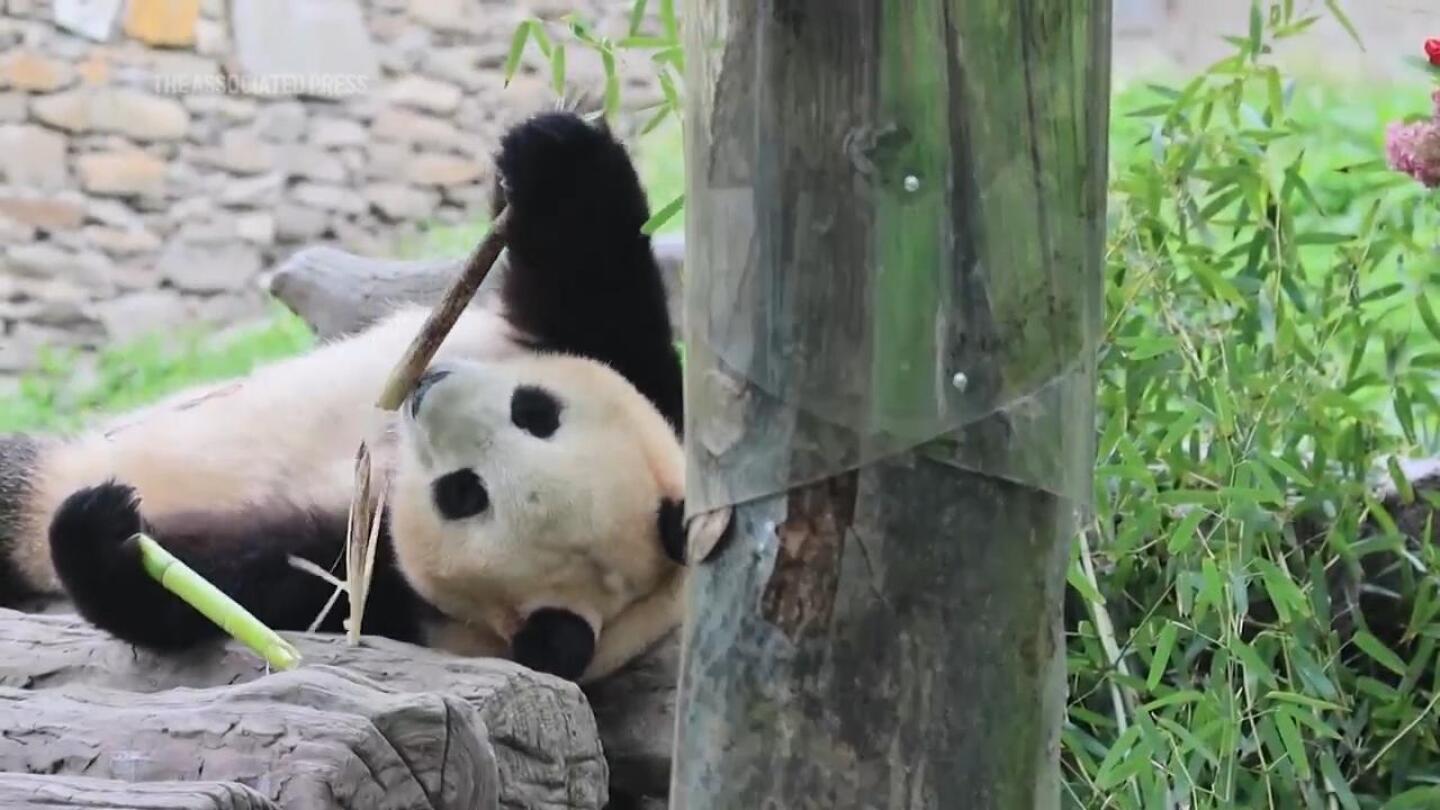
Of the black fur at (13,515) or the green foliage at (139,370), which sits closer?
the black fur at (13,515)

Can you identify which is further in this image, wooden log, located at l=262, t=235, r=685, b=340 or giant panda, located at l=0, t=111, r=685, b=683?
wooden log, located at l=262, t=235, r=685, b=340

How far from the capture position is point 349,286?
2535 millimetres

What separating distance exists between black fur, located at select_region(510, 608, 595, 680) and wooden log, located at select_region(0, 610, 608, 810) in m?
0.06

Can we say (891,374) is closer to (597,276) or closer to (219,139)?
(597,276)

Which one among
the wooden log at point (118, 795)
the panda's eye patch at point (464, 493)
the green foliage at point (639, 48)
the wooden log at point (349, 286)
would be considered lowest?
the wooden log at point (118, 795)

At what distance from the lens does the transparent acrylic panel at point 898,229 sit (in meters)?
0.83

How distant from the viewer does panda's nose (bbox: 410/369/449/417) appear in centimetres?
142

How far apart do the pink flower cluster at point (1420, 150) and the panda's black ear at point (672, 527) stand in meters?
0.69

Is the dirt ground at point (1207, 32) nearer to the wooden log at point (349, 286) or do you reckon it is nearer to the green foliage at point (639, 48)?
the wooden log at point (349, 286)

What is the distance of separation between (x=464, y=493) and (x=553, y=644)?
15cm

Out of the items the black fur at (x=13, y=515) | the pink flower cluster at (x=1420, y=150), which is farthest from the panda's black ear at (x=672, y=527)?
the black fur at (x=13, y=515)

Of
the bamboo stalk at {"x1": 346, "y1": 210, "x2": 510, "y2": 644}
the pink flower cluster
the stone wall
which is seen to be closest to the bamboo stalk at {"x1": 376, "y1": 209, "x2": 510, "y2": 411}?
the bamboo stalk at {"x1": 346, "y1": 210, "x2": 510, "y2": 644}

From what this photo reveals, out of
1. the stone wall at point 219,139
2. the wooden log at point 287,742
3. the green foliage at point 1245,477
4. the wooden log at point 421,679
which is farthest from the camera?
the stone wall at point 219,139

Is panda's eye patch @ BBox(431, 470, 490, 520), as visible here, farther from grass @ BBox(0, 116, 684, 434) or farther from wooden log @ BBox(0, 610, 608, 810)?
grass @ BBox(0, 116, 684, 434)
